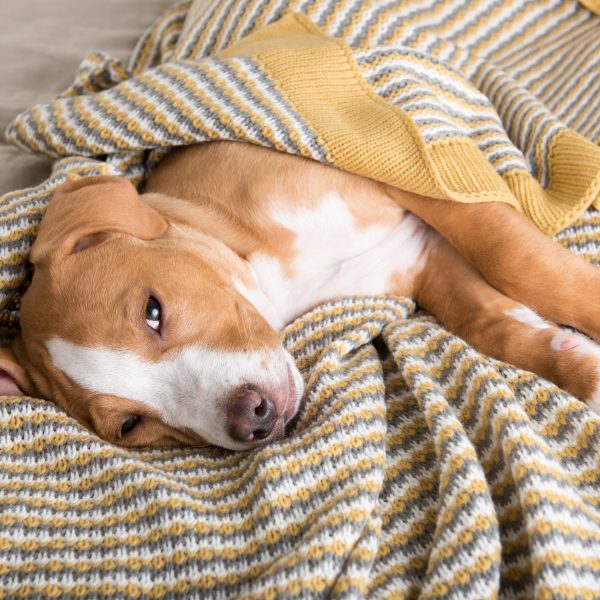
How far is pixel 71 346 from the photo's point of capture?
149cm

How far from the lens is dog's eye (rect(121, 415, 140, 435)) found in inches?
61.0

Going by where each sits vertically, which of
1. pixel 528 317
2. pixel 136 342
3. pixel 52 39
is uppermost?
pixel 528 317

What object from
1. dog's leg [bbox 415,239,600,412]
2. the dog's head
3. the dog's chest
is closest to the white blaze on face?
the dog's head

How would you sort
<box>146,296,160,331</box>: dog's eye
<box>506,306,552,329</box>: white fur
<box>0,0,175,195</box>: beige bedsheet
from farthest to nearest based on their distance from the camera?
<box>0,0,175,195</box>: beige bedsheet → <box>506,306,552,329</box>: white fur → <box>146,296,160,331</box>: dog's eye

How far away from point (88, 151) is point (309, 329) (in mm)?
734

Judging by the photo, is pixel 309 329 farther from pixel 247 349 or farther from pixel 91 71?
pixel 91 71

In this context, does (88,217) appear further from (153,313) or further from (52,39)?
(52,39)

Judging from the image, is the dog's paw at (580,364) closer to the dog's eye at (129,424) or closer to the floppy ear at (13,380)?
the dog's eye at (129,424)

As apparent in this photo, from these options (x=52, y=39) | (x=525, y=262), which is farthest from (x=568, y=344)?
(x=52, y=39)

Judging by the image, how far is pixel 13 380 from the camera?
62.4 inches

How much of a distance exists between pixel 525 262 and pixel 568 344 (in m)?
0.21

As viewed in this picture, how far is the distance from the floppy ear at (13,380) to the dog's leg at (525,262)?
1.02 m

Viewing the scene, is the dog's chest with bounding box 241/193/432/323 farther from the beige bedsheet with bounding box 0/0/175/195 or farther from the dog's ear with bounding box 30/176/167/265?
the beige bedsheet with bounding box 0/0/175/195

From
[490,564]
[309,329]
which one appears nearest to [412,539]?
[490,564]
